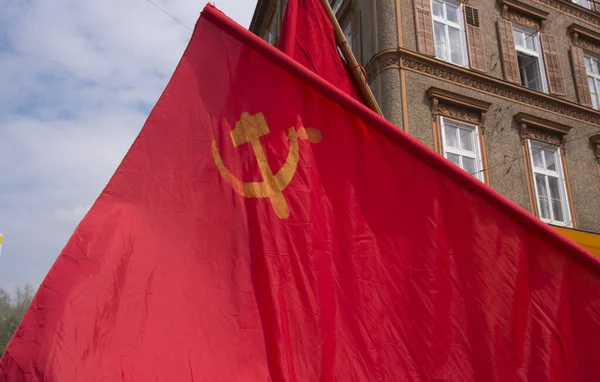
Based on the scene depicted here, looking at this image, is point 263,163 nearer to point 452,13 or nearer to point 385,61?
point 385,61

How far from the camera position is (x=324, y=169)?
2783 millimetres

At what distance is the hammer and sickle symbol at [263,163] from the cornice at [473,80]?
8129 millimetres

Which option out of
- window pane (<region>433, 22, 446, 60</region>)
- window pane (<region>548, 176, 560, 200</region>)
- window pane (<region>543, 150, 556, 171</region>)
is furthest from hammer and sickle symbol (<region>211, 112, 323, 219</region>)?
window pane (<region>543, 150, 556, 171</region>)

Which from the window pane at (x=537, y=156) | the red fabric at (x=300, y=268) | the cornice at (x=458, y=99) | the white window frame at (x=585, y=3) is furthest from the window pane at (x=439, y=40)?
the red fabric at (x=300, y=268)

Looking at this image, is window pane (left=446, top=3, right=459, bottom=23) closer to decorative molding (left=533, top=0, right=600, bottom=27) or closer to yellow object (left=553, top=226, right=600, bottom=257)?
decorative molding (left=533, top=0, right=600, bottom=27)

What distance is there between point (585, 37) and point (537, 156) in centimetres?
423

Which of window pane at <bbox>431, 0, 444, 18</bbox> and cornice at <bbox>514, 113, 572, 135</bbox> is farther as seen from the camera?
window pane at <bbox>431, 0, 444, 18</bbox>

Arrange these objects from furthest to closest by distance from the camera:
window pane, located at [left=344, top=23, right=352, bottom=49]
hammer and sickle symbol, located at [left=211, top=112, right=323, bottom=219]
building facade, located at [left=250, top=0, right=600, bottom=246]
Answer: window pane, located at [left=344, top=23, right=352, bottom=49] → building facade, located at [left=250, top=0, right=600, bottom=246] → hammer and sickle symbol, located at [left=211, top=112, right=323, bottom=219]

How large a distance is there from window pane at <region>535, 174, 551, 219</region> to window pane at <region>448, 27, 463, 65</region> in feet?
9.85

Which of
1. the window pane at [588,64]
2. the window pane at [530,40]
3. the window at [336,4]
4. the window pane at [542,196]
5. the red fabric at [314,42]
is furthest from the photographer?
the window pane at [588,64]

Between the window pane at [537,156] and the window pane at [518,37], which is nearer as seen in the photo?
the window pane at [537,156]

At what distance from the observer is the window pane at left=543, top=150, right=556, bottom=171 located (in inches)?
460

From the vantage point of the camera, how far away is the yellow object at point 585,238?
1055 cm

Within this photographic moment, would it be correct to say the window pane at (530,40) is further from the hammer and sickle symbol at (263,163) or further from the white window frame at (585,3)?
the hammer and sickle symbol at (263,163)
